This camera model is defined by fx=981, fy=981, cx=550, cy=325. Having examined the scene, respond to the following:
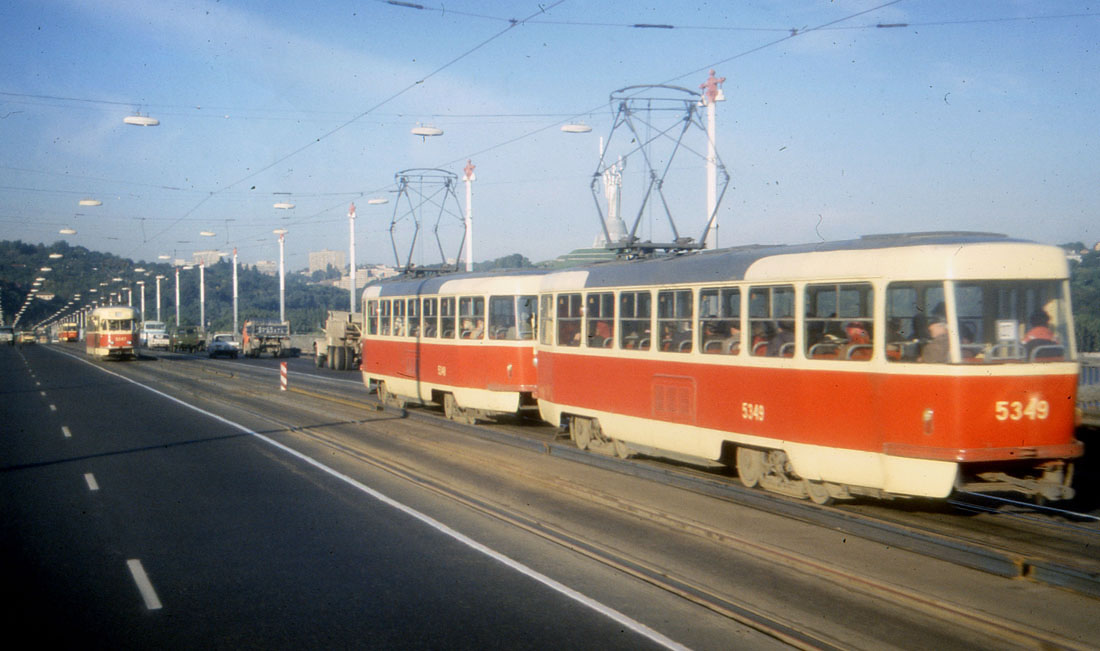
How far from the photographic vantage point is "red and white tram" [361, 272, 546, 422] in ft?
62.1

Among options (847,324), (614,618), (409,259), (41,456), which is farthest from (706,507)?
(409,259)

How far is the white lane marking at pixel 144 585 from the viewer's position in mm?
7352

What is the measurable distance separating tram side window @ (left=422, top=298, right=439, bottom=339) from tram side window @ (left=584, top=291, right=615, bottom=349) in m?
6.39

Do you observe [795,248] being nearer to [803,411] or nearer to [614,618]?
[803,411]

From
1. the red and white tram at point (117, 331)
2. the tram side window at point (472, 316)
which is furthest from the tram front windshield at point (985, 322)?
the red and white tram at point (117, 331)

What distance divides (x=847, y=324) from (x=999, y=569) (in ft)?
10.7

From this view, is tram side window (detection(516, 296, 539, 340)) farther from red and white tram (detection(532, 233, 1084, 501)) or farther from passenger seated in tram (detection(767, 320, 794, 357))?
passenger seated in tram (detection(767, 320, 794, 357))

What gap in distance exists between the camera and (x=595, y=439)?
51.8ft

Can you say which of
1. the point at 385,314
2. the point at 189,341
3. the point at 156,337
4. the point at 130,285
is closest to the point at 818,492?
the point at 385,314

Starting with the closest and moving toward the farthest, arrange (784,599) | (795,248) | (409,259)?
(784,599), (795,248), (409,259)

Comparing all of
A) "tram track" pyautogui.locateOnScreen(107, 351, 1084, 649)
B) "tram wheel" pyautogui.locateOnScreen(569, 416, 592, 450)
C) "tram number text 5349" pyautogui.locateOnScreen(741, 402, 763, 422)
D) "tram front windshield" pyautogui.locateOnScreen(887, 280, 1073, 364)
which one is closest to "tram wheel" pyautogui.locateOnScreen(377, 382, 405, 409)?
"tram track" pyautogui.locateOnScreen(107, 351, 1084, 649)

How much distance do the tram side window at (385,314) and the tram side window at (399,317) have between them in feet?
1.67

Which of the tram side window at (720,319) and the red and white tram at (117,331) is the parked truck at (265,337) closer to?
the red and white tram at (117,331)

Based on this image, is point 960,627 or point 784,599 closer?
point 960,627
